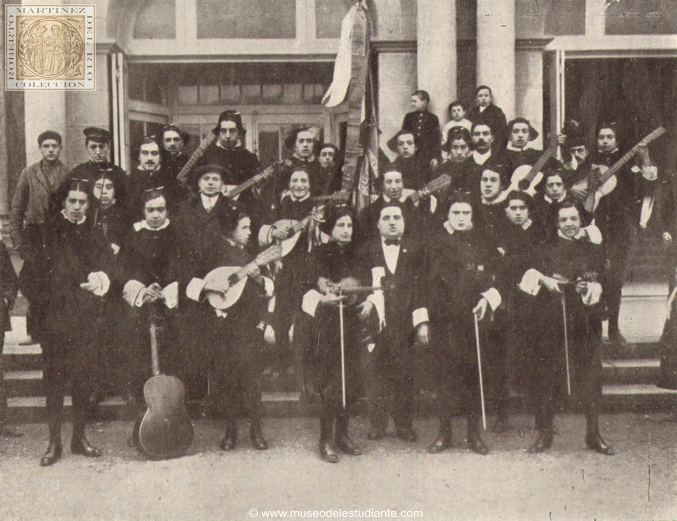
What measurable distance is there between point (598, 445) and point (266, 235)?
103 inches

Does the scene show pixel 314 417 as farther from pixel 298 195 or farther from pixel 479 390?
pixel 298 195

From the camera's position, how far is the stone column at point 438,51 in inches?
278

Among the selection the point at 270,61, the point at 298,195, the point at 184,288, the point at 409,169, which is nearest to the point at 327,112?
the point at 270,61

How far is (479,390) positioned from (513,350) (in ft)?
1.30

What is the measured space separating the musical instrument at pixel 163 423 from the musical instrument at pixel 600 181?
3271 mm

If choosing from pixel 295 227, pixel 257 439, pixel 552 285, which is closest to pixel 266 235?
pixel 295 227

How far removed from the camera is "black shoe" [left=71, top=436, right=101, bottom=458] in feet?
15.2

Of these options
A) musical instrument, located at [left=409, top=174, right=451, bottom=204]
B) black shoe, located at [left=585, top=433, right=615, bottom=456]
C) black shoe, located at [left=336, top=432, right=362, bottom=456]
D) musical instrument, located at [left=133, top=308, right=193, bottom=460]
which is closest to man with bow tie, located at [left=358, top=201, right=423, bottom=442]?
black shoe, located at [left=336, top=432, right=362, bottom=456]

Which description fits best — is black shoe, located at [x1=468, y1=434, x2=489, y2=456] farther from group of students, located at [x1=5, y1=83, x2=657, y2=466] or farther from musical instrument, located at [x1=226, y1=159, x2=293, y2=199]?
musical instrument, located at [x1=226, y1=159, x2=293, y2=199]

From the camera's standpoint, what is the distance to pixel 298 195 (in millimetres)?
5145

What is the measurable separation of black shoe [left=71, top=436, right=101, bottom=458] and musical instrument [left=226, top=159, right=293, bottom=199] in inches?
80.7

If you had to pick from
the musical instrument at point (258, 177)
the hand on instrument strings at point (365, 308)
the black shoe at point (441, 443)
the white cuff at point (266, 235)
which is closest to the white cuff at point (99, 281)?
the white cuff at point (266, 235)

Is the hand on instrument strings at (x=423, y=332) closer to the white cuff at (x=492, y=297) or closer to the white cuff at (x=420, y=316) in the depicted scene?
the white cuff at (x=420, y=316)

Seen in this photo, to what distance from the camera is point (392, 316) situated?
4.88 meters
